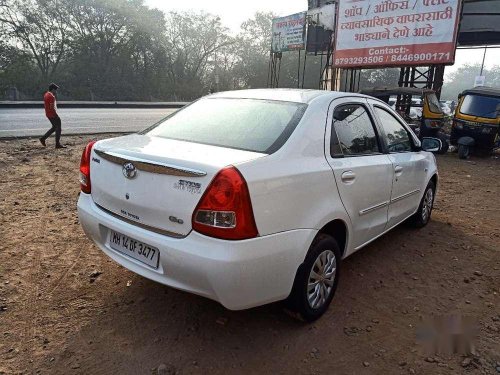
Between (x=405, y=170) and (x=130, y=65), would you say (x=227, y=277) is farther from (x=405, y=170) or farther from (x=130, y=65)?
(x=130, y=65)

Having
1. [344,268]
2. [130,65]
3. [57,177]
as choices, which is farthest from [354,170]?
[130,65]

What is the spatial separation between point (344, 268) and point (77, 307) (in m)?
2.27

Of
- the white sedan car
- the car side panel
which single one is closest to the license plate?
the white sedan car

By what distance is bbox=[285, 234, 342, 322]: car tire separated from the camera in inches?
101

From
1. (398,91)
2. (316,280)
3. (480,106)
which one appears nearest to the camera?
(316,280)

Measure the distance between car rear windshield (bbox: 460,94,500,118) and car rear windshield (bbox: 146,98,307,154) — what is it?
386 inches

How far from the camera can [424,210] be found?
189 inches

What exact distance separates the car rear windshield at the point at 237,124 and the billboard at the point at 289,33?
20294mm

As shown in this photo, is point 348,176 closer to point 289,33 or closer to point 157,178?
point 157,178

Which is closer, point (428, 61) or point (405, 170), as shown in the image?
point (405, 170)

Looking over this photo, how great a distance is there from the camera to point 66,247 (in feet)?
12.3

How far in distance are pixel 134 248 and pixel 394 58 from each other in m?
13.9

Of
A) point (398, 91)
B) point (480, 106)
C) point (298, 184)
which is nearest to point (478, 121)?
point (480, 106)

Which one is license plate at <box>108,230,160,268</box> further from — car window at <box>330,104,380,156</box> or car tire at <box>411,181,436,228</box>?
→ car tire at <box>411,181,436,228</box>
